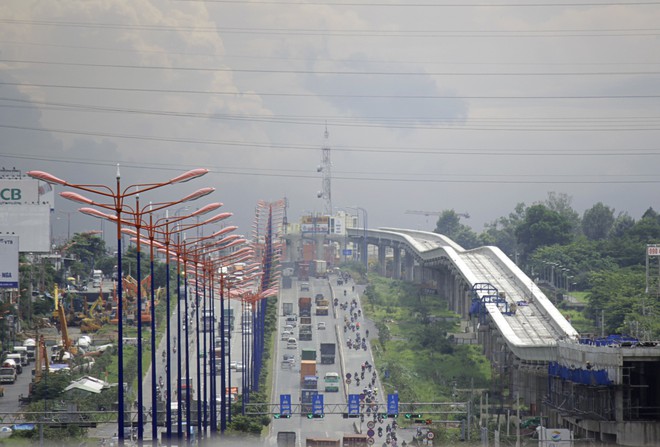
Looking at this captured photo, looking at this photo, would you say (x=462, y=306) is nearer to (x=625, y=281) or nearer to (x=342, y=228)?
(x=625, y=281)

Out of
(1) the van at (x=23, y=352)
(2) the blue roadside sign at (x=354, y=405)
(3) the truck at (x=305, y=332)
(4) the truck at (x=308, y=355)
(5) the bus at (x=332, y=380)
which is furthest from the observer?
(3) the truck at (x=305, y=332)

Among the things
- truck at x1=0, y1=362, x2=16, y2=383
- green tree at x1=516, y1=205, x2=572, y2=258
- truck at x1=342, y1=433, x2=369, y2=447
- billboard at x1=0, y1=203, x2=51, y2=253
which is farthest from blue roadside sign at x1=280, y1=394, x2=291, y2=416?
green tree at x1=516, y1=205, x2=572, y2=258

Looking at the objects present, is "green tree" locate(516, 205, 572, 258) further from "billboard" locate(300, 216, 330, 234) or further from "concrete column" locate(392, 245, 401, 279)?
"billboard" locate(300, 216, 330, 234)

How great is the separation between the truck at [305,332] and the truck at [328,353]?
8237 mm

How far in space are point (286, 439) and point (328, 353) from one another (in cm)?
2549

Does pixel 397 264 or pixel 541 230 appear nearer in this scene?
pixel 541 230

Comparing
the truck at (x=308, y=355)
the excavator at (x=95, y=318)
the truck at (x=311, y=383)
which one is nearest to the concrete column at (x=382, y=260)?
the excavator at (x=95, y=318)

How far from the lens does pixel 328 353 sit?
8356 centimetres

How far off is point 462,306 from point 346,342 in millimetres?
17463

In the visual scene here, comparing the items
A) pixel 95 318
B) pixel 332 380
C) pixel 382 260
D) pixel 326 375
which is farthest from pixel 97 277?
pixel 332 380

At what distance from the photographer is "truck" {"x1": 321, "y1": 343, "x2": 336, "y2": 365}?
82.8 metres

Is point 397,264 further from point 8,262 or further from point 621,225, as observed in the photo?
point 8,262

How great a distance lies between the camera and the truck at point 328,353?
271ft

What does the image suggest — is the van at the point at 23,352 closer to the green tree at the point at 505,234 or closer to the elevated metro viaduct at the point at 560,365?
the elevated metro viaduct at the point at 560,365
